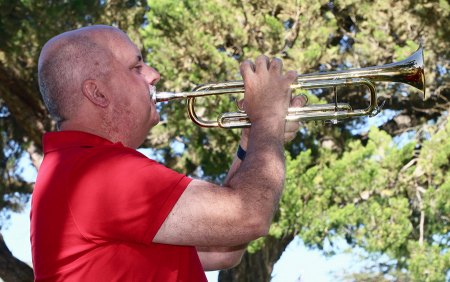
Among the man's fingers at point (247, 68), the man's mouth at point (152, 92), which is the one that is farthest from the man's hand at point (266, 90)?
the man's mouth at point (152, 92)

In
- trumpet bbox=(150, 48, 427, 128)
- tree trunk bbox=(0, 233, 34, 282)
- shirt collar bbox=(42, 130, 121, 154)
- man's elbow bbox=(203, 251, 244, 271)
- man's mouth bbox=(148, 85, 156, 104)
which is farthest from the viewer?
tree trunk bbox=(0, 233, 34, 282)

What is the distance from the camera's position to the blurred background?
8.59 meters

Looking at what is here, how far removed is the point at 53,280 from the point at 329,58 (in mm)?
7694

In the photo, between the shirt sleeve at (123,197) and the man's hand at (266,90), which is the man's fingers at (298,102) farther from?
the shirt sleeve at (123,197)

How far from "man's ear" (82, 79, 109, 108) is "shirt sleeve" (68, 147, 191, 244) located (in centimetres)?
21

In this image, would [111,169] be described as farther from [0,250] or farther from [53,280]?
[0,250]

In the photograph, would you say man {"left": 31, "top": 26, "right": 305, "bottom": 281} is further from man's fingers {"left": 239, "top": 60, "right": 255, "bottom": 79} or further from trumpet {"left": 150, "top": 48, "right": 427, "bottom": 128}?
trumpet {"left": 150, "top": 48, "right": 427, "bottom": 128}

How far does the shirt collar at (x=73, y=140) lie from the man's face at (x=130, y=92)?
0.08m

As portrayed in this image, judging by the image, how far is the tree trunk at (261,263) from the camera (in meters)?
9.67

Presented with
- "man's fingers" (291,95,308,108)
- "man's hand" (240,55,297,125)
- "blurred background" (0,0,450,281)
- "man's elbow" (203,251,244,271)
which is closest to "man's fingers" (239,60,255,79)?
"man's hand" (240,55,297,125)

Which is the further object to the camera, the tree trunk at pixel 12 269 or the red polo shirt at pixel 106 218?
the tree trunk at pixel 12 269

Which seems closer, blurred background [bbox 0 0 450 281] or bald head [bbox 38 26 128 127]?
bald head [bbox 38 26 128 127]

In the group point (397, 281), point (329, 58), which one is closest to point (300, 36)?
point (329, 58)

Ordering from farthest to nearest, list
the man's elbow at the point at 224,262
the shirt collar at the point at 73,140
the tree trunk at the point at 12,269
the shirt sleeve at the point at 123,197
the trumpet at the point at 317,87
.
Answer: the tree trunk at the point at 12,269, the man's elbow at the point at 224,262, the trumpet at the point at 317,87, the shirt collar at the point at 73,140, the shirt sleeve at the point at 123,197
